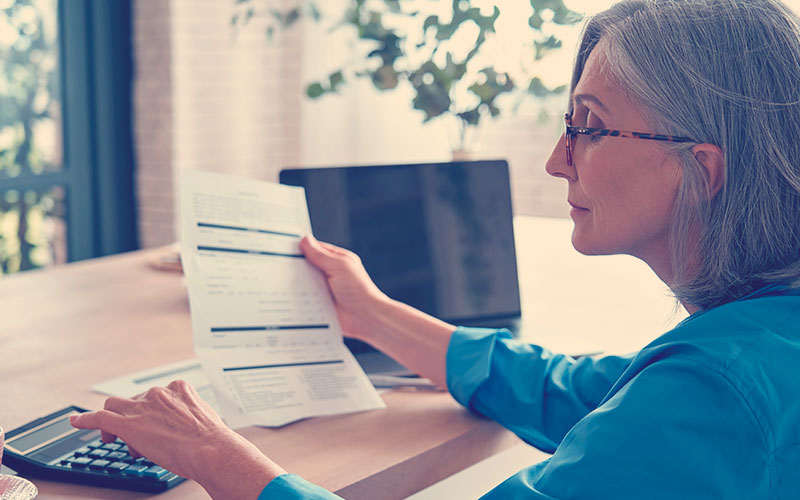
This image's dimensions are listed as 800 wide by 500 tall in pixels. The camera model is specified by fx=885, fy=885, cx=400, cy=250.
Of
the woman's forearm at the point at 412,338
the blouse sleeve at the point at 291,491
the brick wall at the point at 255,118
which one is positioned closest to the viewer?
the blouse sleeve at the point at 291,491

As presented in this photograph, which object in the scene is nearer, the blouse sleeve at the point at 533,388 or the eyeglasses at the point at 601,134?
the eyeglasses at the point at 601,134

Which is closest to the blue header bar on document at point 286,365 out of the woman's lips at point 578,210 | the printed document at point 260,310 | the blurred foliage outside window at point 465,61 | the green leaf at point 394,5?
the printed document at point 260,310

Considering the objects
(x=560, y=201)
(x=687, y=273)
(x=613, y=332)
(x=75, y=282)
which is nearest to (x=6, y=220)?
(x=75, y=282)

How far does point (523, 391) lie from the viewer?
1198 millimetres

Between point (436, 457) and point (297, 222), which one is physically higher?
point (297, 222)

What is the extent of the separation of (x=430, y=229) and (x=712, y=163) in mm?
722

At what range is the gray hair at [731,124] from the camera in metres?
0.85

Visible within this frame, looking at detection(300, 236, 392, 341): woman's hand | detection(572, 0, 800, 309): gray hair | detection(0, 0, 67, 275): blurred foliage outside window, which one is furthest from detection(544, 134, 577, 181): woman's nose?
detection(0, 0, 67, 275): blurred foliage outside window

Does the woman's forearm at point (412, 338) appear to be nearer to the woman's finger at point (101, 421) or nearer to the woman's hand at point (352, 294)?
the woman's hand at point (352, 294)

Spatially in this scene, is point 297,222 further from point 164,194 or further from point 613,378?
point 164,194

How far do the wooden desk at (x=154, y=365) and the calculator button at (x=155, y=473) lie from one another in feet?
0.07

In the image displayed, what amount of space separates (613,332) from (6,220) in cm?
251

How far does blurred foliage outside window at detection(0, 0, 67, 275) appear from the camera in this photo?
3.17 m

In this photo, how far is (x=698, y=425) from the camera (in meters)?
0.73
